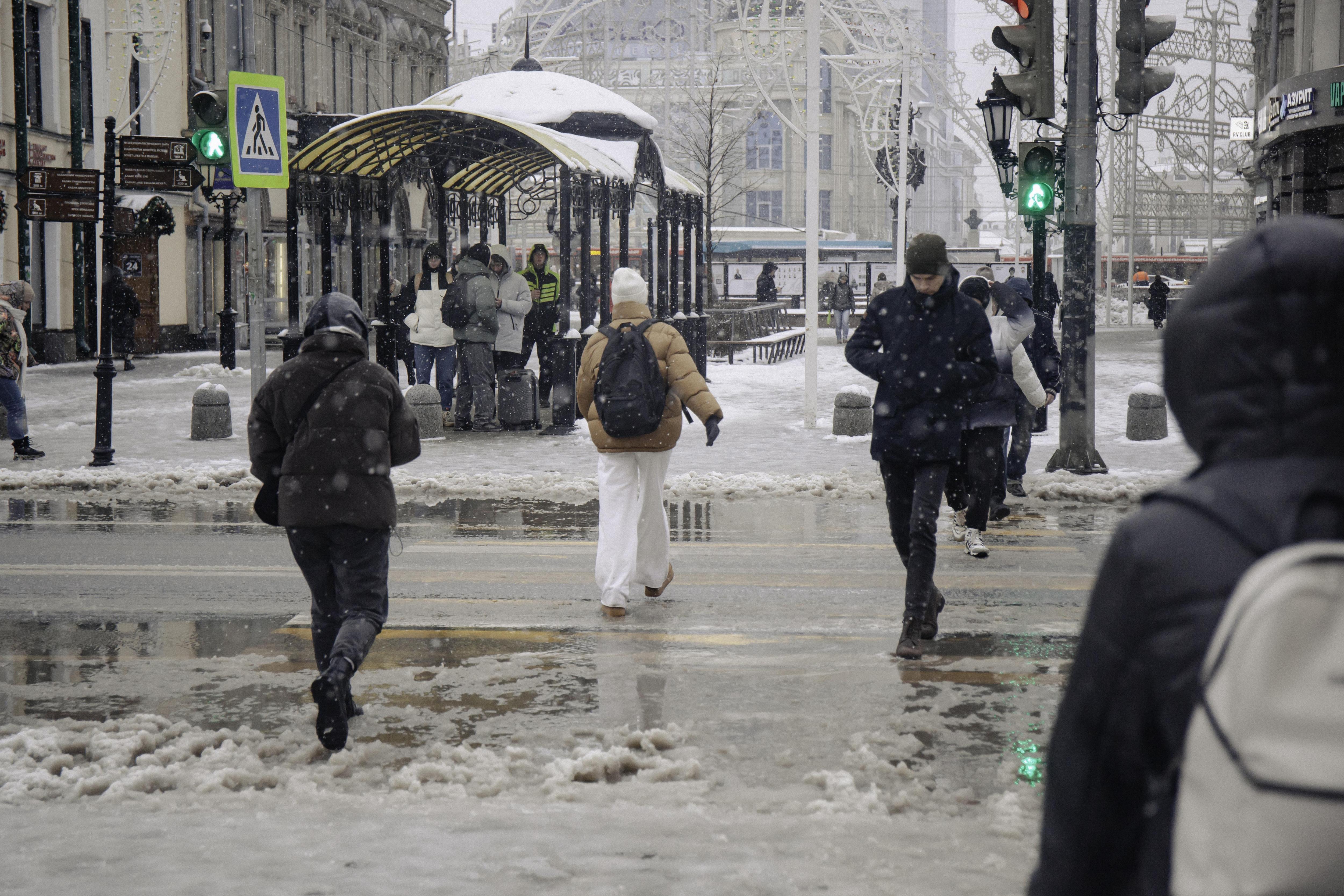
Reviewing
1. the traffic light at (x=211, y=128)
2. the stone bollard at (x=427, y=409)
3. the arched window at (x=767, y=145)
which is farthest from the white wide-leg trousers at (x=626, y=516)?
the arched window at (x=767, y=145)

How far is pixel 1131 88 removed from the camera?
13.1 meters

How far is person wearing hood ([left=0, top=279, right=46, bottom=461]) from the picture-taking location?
1363 cm

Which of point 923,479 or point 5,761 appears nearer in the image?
point 5,761

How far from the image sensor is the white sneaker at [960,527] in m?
9.33

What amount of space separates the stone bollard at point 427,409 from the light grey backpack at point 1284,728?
1429 cm

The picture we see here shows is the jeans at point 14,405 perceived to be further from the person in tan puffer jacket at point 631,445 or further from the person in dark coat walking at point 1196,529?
the person in dark coat walking at point 1196,529

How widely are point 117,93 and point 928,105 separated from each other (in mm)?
34214

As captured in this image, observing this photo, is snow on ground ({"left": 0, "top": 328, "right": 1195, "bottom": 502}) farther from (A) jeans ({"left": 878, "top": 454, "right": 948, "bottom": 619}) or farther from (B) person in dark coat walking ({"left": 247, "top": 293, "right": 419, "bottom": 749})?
(B) person in dark coat walking ({"left": 247, "top": 293, "right": 419, "bottom": 749})

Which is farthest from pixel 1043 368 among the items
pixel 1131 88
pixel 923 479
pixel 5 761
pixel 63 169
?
pixel 63 169

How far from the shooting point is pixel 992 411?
→ 9125 mm

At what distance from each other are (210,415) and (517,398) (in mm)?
3236

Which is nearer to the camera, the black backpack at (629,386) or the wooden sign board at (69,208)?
the black backpack at (629,386)

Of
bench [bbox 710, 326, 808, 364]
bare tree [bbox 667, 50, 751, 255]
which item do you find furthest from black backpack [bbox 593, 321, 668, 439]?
bare tree [bbox 667, 50, 751, 255]

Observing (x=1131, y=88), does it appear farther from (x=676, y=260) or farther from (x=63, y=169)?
(x=63, y=169)
